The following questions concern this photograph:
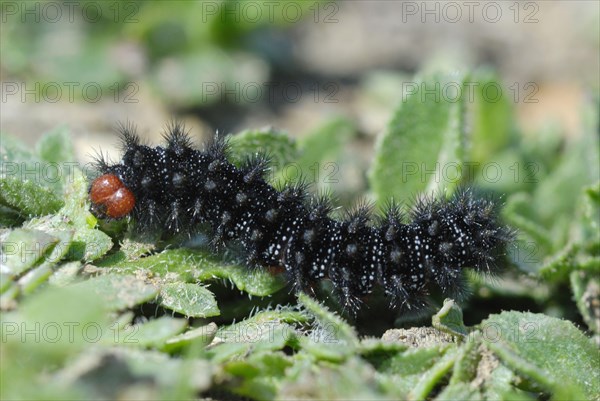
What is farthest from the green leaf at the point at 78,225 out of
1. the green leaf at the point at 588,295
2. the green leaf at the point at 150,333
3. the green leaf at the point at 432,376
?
the green leaf at the point at 588,295

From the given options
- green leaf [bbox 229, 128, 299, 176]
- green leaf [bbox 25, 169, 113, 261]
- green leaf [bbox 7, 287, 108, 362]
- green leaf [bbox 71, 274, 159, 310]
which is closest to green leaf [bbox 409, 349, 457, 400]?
green leaf [bbox 71, 274, 159, 310]

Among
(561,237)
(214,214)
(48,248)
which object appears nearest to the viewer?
(48,248)

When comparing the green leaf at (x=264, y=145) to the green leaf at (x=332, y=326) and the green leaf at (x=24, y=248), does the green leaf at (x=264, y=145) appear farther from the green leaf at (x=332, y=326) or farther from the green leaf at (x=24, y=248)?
the green leaf at (x=24, y=248)

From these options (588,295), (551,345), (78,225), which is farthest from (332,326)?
(588,295)

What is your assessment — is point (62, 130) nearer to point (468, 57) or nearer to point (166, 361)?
point (166, 361)

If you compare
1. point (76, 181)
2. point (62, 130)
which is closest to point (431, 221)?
point (76, 181)

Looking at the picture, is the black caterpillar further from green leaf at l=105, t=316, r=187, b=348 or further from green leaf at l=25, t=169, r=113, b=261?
green leaf at l=105, t=316, r=187, b=348
